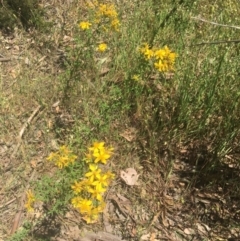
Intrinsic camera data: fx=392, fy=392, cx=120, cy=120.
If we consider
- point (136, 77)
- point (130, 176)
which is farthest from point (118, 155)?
point (136, 77)

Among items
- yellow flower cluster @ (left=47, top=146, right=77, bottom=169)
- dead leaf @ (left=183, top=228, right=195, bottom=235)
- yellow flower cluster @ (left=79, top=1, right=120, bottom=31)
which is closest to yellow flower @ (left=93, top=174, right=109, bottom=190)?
yellow flower cluster @ (left=47, top=146, right=77, bottom=169)

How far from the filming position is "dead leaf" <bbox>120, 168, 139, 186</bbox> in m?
2.37

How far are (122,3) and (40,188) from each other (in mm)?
1827

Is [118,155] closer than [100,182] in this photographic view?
No

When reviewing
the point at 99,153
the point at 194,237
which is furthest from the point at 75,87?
the point at 194,237

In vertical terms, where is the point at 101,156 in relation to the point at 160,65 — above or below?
below

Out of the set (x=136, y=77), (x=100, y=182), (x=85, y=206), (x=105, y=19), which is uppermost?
(x=105, y=19)

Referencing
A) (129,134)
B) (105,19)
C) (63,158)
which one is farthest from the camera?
(105,19)

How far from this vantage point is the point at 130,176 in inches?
94.1

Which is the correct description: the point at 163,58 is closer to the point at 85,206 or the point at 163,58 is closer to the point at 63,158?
the point at 63,158

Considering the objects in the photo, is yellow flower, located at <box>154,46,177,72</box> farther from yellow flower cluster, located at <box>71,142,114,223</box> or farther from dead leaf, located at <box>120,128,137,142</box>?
yellow flower cluster, located at <box>71,142,114,223</box>

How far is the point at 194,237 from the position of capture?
7.31 feet

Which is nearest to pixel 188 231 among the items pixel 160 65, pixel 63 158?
pixel 63 158

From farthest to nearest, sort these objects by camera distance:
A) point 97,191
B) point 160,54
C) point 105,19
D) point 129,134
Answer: point 105,19
point 129,134
point 160,54
point 97,191
